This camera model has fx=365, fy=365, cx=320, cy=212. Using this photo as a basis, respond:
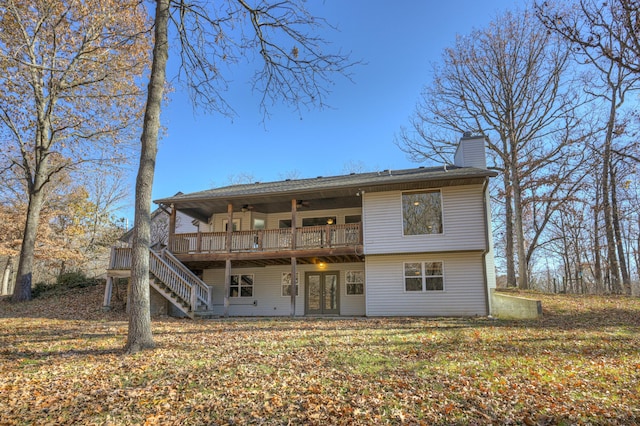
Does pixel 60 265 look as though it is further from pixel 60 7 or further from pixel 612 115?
pixel 612 115

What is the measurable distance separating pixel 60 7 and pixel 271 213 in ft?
42.1

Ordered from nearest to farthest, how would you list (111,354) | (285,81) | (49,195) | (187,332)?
(111,354), (285,81), (187,332), (49,195)

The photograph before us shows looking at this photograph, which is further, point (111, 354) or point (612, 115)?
point (612, 115)

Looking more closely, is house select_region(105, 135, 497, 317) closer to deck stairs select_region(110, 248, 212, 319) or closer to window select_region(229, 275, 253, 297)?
deck stairs select_region(110, 248, 212, 319)

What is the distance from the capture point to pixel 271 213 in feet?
59.5

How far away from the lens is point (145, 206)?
7.49m

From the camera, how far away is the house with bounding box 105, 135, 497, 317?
13.7m

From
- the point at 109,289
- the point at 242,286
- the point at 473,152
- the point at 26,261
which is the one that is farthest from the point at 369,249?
the point at 26,261

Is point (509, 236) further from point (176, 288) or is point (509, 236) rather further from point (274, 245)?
point (176, 288)

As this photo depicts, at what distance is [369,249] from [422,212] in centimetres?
251

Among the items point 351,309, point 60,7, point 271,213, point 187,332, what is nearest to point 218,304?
point 271,213

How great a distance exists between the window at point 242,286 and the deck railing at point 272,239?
2.75 m

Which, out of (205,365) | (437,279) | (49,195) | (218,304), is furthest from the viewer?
(49,195)

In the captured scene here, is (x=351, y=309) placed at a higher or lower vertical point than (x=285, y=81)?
lower
